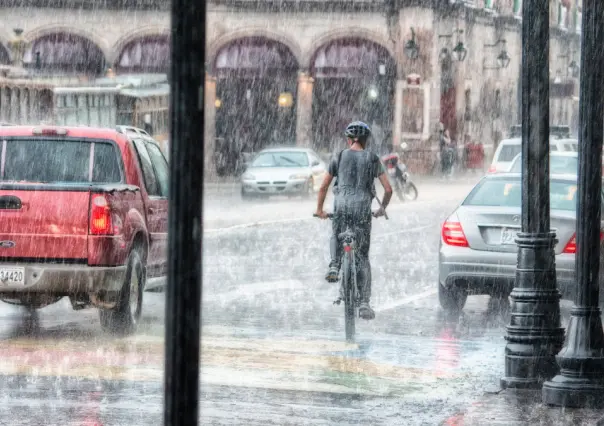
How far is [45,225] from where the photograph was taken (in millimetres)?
11328

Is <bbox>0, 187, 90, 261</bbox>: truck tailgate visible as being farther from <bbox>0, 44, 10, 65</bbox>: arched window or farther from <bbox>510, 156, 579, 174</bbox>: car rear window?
<bbox>0, 44, 10, 65</bbox>: arched window

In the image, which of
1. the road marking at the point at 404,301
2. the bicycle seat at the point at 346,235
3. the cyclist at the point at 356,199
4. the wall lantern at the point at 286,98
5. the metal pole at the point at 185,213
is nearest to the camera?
the metal pole at the point at 185,213

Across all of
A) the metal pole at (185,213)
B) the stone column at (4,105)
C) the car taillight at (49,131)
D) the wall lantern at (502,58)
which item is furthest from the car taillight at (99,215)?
the wall lantern at (502,58)

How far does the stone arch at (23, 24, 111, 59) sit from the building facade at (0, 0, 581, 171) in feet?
0.12

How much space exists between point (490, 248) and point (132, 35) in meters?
40.2

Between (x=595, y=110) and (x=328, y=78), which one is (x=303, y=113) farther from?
(x=595, y=110)

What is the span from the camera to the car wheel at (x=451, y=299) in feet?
46.0

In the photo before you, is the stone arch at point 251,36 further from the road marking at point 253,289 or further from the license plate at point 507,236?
the license plate at point 507,236

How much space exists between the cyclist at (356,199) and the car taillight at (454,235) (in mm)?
1601

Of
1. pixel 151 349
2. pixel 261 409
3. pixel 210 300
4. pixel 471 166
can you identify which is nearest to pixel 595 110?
pixel 261 409

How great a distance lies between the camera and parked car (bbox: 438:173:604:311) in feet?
44.1

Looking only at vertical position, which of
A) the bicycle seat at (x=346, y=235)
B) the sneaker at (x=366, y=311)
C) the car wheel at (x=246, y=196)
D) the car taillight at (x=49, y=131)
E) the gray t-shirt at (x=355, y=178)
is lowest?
the car wheel at (x=246, y=196)

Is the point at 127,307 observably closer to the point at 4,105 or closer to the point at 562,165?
the point at 562,165

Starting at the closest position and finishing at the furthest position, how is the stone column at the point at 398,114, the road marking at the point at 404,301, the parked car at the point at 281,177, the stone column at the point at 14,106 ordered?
the road marking at the point at 404,301
the stone column at the point at 14,106
the parked car at the point at 281,177
the stone column at the point at 398,114
